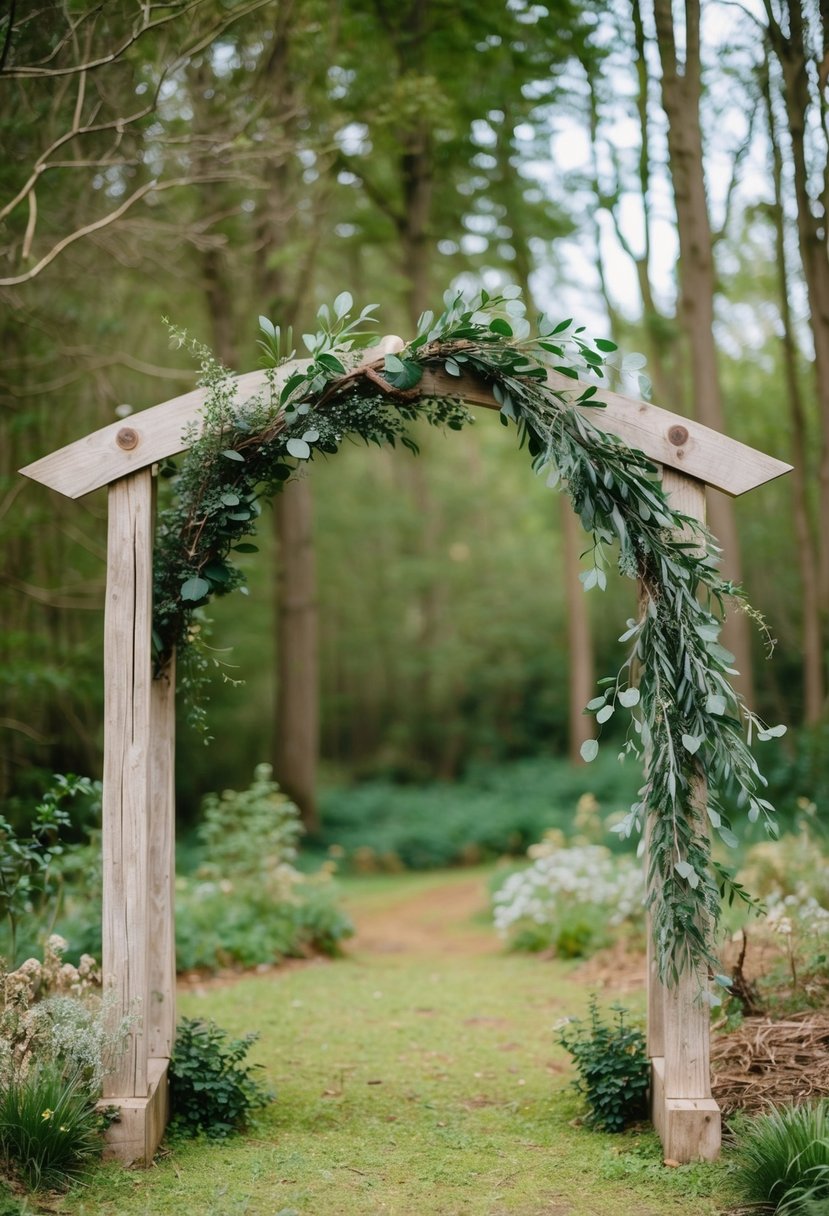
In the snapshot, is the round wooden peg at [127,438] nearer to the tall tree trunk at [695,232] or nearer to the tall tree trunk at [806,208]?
the tall tree trunk at [695,232]

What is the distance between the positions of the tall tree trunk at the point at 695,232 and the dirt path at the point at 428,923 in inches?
147

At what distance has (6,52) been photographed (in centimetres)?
524

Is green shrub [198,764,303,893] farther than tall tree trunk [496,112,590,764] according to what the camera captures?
No

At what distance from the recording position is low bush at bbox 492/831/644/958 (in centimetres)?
793

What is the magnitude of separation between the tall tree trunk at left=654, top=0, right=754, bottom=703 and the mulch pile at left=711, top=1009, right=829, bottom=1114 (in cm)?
398

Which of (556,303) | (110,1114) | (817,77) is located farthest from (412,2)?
(110,1114)

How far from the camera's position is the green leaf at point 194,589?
4.22 m

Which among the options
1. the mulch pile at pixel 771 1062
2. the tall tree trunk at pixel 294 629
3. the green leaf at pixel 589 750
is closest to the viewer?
the green leaf at pixel 589 750

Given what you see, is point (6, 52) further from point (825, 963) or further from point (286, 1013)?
point (825, 963)

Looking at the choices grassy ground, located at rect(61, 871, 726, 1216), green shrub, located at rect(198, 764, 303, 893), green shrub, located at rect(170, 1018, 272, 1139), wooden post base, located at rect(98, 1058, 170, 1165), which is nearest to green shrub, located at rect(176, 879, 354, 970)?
green shrub, located at rect(198, 764, 303, 893)

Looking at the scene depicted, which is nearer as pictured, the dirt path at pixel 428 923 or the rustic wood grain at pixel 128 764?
the rustic wood grain at pixel 128 764

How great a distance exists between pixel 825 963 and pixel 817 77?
6.69 m

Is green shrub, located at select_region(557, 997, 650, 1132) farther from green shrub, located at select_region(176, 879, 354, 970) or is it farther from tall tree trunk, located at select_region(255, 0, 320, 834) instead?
tall tree trunk, located at select_region(255, 0, 320, 834)

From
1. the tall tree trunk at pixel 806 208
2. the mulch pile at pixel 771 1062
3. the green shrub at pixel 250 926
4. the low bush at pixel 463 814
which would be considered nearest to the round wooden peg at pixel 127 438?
the mulch pile at pixel 771 1062
